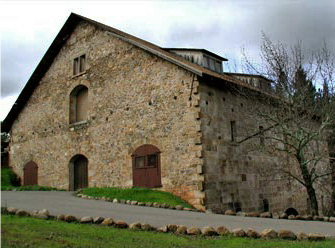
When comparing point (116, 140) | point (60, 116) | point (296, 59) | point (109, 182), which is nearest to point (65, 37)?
point (60, 116)

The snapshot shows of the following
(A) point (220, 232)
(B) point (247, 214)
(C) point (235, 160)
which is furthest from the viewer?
(C) point (235, 160)

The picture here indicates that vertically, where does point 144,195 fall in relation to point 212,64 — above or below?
below

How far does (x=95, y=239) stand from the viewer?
263 inches

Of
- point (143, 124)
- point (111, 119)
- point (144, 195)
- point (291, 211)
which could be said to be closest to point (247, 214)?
point (144, 195)

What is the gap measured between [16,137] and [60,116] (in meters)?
4.88

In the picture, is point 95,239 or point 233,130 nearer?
point 95,239

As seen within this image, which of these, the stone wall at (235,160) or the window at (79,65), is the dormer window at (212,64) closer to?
the stone wall at (235,160)

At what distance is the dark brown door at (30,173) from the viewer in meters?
20.3

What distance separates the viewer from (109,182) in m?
16.0

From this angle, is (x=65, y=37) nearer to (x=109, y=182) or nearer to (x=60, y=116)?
(x=60, y=116)

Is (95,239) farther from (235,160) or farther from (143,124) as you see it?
(235,160)

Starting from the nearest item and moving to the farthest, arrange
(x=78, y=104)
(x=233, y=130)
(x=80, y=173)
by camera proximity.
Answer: (x=233, y=130) < (x=80, y=173) < (x=78, y=104)

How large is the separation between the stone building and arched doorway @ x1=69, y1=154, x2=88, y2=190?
0.05m

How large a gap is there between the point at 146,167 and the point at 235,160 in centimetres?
358
